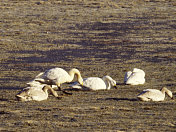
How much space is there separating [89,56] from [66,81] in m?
6.10

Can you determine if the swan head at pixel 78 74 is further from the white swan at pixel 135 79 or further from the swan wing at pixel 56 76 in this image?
the white swan at pixel 135 79

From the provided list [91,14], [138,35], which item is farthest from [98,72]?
[91,14]

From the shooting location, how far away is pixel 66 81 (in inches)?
445

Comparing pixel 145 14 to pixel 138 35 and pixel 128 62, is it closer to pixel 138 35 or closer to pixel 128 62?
pixel 138 35

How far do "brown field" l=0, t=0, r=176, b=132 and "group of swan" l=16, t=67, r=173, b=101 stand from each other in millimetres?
157

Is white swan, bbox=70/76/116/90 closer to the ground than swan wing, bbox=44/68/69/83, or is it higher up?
closer to the ground

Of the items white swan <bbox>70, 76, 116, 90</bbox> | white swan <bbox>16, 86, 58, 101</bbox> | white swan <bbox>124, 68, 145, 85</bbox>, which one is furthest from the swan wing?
white swan <bbox>124, 68, 145, 85</bbox>

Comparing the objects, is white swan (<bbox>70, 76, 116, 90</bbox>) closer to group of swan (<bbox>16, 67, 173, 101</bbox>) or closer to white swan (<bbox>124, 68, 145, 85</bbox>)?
group of swan (<bbox>16, 67, 173, 101</bbox>)

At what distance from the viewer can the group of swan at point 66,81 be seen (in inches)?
392

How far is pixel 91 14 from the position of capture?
29.3 metres

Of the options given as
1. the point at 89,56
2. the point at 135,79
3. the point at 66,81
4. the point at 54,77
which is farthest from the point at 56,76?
the point at 89,56

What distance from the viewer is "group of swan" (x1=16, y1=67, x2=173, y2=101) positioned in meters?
9.95

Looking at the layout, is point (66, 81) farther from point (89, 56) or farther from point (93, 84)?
point (89, 56)

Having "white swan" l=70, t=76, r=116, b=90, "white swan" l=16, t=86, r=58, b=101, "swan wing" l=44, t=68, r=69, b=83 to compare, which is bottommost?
"white swan" l=16, t=86, r=58, b=101
